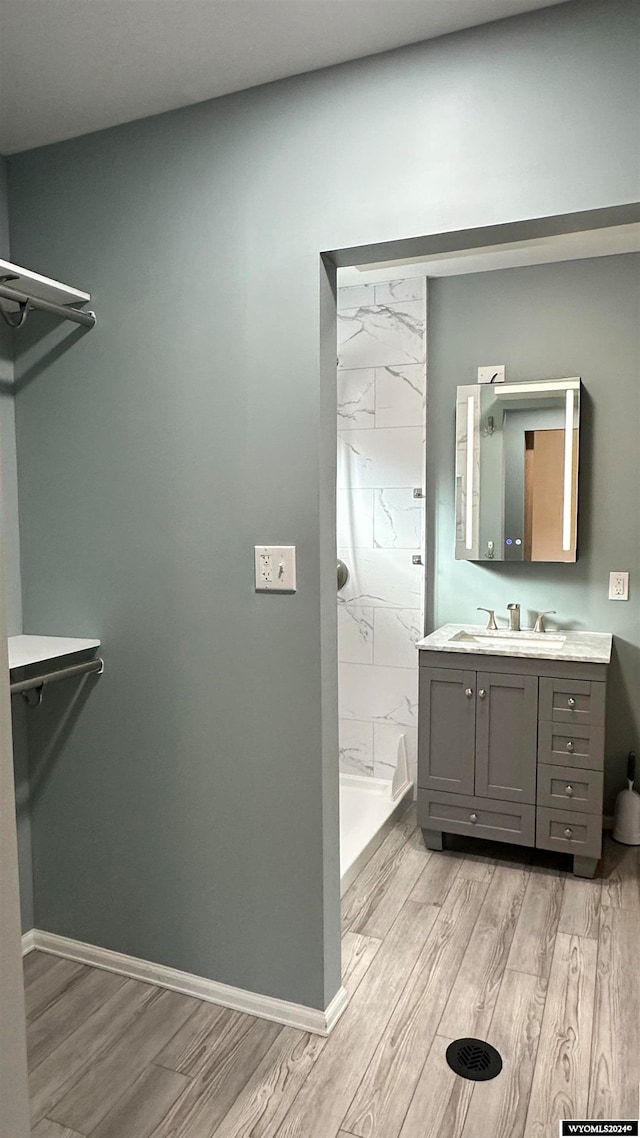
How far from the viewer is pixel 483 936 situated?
99.1 inches

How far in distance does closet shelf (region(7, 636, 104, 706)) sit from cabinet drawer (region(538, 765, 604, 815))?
1749 mm

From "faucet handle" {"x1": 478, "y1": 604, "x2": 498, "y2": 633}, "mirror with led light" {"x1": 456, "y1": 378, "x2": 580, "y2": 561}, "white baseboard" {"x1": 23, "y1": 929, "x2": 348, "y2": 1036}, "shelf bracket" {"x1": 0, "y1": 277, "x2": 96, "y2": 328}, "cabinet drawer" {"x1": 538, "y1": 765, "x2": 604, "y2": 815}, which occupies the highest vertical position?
"shelf bracket" {"x1": 0, "y1": 277, "x2": 96, "y2": 328}

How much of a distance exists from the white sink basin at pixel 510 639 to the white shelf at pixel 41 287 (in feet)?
6.32

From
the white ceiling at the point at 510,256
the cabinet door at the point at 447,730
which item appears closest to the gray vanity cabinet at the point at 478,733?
the cabinet door at the point at 447,730

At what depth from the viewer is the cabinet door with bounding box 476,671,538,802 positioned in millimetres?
2922

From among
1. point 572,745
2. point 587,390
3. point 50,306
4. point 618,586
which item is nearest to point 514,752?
point 572,745

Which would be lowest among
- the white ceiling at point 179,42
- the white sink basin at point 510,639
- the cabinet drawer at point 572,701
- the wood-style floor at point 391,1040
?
the wood-style floor at point 391,1040

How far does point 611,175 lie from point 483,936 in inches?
89.2

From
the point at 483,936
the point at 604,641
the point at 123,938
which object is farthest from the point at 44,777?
the point at 604,641

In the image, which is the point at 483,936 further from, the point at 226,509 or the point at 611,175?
the point at 611,175

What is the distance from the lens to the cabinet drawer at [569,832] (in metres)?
2.84

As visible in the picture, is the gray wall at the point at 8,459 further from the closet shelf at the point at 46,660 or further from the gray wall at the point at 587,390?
the gray wall at the point at 587,390

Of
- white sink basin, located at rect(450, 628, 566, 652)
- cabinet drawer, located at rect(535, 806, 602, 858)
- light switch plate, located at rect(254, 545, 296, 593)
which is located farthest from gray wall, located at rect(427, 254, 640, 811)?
light switch plate, located at rect(254, 545, 296, 593)

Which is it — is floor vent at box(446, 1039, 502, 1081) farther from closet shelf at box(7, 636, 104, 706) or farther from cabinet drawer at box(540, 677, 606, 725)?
closet shelf at box(7, 636, 104, 706)
